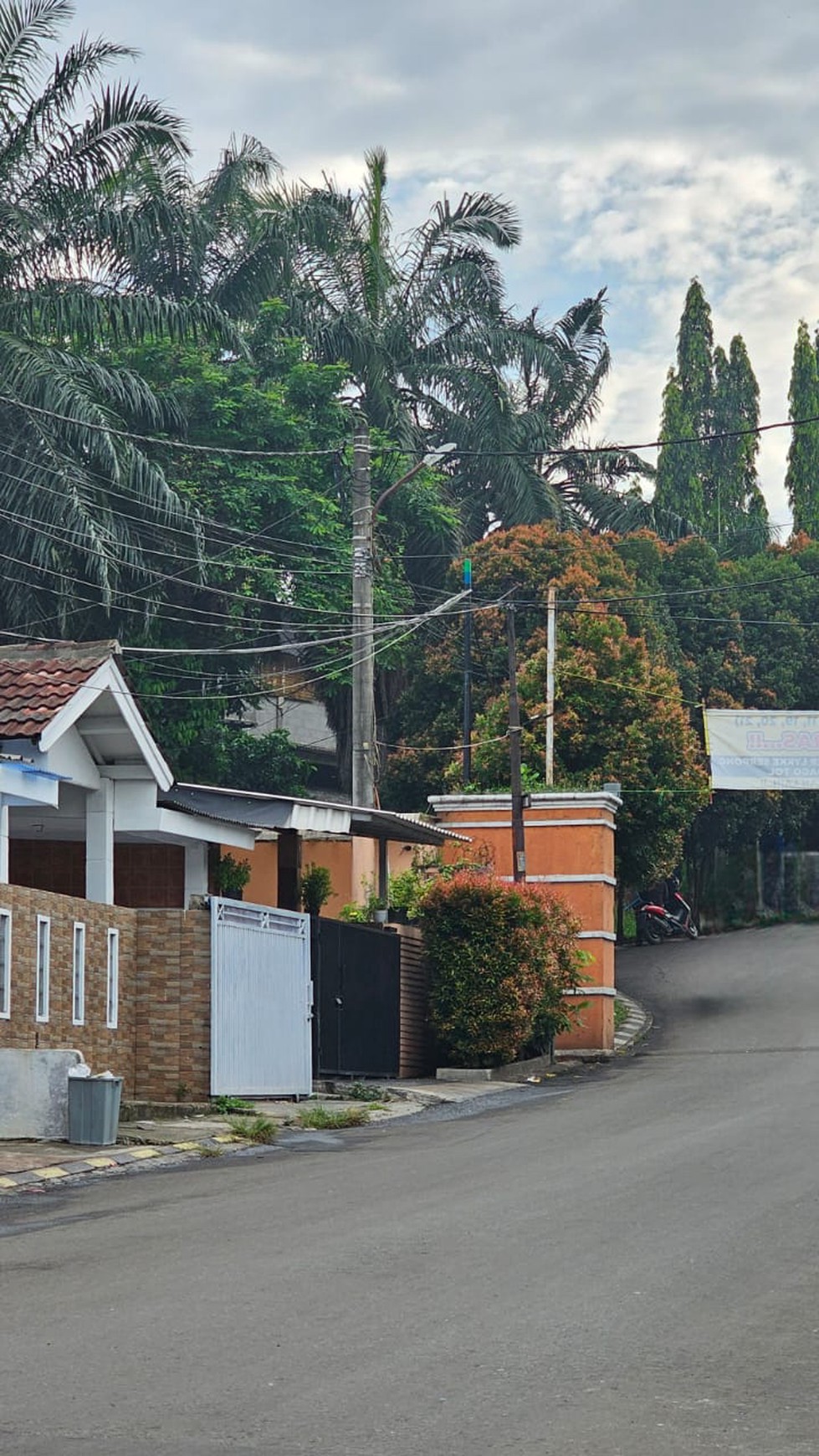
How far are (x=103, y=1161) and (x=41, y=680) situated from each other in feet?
20.0

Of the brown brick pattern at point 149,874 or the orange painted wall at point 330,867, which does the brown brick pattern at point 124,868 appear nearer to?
the brown brick pattern at point 149,874

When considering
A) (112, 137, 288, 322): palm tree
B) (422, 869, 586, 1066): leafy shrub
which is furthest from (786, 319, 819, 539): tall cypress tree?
(422, 869, 586, 1066): leafy shrub

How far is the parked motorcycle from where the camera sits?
55875 millimetres

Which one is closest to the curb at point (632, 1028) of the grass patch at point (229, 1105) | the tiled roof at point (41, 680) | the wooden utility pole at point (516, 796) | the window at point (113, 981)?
the wooden utility pole at point (516, 796)

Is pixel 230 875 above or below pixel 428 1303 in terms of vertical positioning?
above

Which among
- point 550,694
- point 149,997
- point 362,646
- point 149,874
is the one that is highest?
point 550,694

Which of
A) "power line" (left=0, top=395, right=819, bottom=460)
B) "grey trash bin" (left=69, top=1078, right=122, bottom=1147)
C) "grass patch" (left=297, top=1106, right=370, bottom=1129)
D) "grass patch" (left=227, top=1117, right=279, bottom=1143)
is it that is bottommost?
"grass patch" (left=297, top=1106, right=370, bottom=1129)

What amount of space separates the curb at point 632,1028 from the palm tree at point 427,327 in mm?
15168

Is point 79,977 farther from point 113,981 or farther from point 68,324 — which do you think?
point 68,324

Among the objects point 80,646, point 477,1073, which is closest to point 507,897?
point 477,1073

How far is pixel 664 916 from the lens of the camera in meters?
56.2

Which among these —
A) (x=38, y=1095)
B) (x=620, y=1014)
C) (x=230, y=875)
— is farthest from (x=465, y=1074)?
(x=620, y=1014)

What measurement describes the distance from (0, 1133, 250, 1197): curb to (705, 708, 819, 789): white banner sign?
101 ft

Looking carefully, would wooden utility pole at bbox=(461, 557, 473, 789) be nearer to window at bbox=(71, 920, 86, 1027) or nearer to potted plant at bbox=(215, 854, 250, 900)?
potted plant at bbox=(215, 854, 250, 900)
